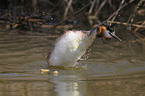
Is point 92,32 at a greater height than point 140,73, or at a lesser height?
greater

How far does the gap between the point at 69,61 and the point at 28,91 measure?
4.40ft

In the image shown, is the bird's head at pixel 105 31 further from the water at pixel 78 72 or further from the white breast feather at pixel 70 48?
the water at pixel 78 72

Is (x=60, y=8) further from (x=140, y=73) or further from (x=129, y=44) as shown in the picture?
(x=140, y=73)

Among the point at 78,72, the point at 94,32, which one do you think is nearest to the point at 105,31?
the point at 94,32

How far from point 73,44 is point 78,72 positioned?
16.9 inches

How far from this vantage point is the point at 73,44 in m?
4.51

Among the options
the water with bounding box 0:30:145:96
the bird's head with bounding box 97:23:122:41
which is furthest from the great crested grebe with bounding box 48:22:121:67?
the water with bounding box 0:30:145:96

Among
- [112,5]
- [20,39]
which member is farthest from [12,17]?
[112,5]

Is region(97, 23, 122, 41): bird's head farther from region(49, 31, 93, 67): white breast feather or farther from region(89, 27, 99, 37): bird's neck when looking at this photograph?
region(49, 31, 93, 67): white breast feather

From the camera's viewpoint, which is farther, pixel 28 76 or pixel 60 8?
pixel 60 8

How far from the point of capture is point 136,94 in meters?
3.34

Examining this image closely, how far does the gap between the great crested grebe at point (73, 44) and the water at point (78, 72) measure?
16 cm

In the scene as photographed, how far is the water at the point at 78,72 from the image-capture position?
11.5ft

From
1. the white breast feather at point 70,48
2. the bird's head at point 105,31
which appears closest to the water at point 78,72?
the white breast feather at point 70,48
